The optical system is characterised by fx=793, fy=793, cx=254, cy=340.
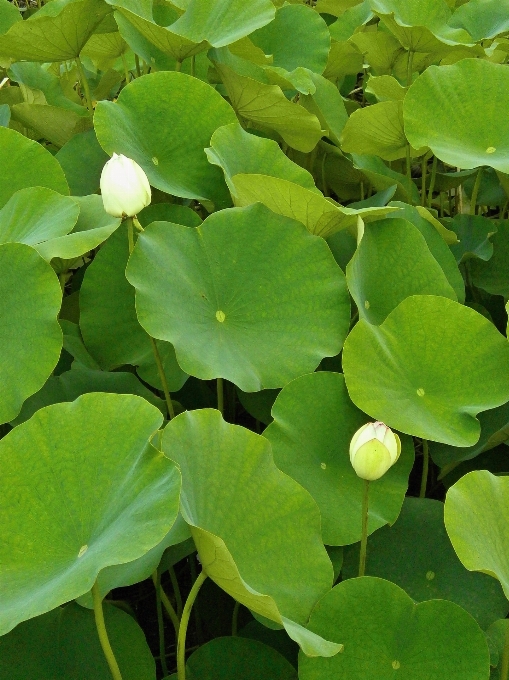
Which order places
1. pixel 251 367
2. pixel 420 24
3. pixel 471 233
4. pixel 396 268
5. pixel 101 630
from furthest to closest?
1. pixel 420 24
2. pixel 471 233
3. pixel 396 268
4. pixel 251 367
5. pixel 101 630

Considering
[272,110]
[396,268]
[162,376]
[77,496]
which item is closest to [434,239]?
[396,268]

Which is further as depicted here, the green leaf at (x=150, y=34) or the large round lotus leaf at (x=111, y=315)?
the green leaf at (x=150, y=34)

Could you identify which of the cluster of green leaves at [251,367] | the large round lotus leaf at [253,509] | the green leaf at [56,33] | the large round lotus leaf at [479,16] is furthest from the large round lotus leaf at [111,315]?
the large round lotus leaf at [479,16]

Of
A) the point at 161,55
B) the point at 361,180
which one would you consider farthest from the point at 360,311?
the point at 161,55

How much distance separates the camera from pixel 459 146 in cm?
122

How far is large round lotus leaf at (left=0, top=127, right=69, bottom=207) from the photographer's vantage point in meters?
1.09

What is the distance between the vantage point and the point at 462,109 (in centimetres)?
125

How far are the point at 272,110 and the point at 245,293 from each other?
43 cm

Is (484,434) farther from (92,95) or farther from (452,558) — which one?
(92,95)

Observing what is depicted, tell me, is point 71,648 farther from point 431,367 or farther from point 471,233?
point 471,233

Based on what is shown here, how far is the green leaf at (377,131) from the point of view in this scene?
4.12 feet

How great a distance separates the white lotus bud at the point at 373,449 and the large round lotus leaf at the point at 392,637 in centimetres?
11

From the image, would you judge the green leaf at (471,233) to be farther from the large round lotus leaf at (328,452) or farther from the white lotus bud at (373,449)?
the white lotus bud at (373,449)

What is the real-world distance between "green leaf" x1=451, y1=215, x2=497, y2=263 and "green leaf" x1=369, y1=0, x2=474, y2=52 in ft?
1.06
